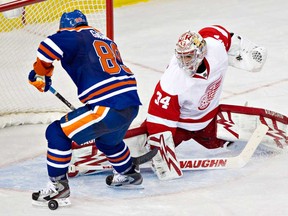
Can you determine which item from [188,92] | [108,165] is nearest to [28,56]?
[108,165]

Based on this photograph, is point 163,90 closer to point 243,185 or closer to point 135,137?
point 135,137

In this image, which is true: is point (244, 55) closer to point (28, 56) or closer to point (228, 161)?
point (228, 161)

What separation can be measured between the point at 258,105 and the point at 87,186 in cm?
131

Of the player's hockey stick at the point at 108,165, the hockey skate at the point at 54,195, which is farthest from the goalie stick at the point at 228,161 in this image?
the hockey skate at the point at 54,195

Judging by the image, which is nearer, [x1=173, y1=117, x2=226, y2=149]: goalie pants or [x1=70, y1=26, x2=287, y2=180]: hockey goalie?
[x1=70, y1=26, x2=287, y2=180]: hockey goalie

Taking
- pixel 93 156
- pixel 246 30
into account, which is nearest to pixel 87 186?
pixel 93 156

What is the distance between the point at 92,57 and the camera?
3.46 m

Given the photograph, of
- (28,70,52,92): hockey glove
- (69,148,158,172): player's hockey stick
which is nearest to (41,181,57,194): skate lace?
(69,148,158,172): player's hockey stick

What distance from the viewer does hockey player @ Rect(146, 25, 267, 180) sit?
12.4 ft

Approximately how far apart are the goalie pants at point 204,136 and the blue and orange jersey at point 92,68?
52 centimetres

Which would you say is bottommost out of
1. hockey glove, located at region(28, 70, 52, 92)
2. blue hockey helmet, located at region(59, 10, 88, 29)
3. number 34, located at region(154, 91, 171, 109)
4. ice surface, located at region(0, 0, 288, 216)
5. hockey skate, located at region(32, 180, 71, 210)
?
ice surface, located at region(0, 0, 288, 216)

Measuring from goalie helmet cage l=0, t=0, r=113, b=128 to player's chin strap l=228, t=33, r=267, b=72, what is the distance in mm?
690

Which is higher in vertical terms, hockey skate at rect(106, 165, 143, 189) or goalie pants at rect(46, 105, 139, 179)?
goalie pants at rect(46, 105, 139, 179)

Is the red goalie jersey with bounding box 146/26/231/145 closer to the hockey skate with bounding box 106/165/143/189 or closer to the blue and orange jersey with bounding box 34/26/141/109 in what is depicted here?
the hockey skate with bounding box 106/165/143/189
